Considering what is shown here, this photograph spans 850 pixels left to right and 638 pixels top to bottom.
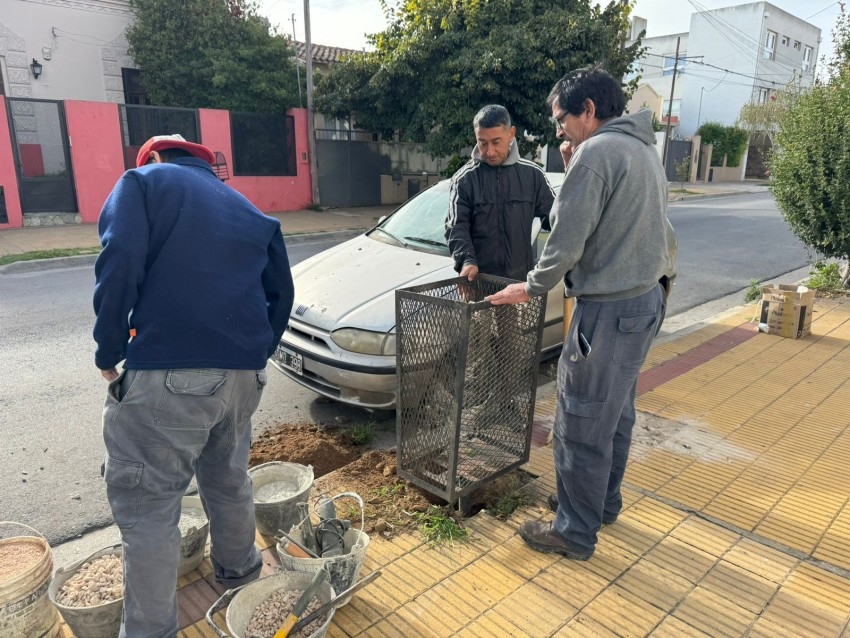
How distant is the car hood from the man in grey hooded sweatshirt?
1.51 m

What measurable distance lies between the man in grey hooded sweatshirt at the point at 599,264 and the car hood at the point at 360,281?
1513 mm

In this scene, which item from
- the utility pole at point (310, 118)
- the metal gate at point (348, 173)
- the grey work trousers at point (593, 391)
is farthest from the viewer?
the metal gate at point (348, 173)

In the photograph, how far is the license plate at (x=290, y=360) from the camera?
162 inches

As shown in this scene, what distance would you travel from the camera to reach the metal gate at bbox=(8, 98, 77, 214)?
40.6ft

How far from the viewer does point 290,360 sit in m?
4.18

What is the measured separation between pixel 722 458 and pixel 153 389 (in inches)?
125

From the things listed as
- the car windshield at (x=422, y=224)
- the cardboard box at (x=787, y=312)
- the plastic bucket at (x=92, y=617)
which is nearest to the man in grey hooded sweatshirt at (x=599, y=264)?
the plastic bucket at (x=92, y=617)

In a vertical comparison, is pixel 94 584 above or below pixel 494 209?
below

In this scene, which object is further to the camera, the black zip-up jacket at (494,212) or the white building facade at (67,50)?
the white building facade at (67,50)

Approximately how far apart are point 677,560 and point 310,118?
1552 cm

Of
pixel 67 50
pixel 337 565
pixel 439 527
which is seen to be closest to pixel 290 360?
pixel 439 527

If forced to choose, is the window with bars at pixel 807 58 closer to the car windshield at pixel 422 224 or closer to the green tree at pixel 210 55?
the green tree at pixel 210 55

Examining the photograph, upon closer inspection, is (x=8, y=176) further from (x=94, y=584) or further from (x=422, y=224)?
(x=94, y=584)

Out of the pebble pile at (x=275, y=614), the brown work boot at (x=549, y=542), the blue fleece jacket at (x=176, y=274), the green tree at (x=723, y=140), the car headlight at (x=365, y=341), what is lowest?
the brown work boot at (x=549, y=542)
